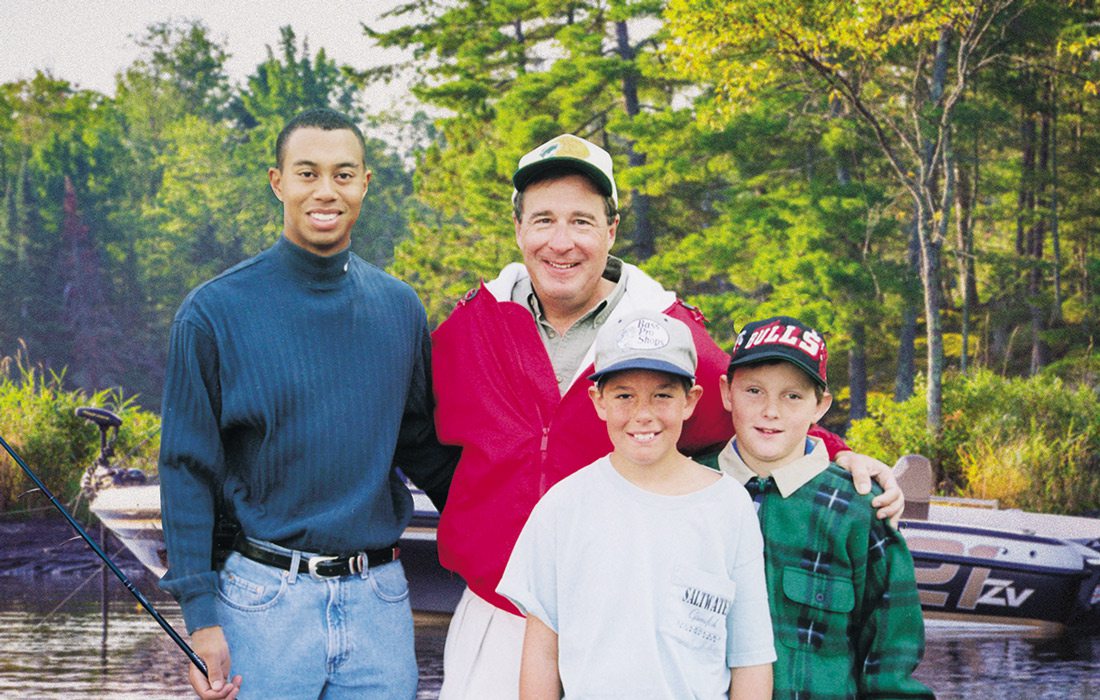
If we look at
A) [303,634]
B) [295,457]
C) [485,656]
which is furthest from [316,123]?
[485,656]

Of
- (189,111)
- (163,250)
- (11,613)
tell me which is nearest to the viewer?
(11,613)

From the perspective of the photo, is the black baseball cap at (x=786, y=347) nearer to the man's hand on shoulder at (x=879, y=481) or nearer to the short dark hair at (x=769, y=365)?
the short dark hair at (x=769, y=365)

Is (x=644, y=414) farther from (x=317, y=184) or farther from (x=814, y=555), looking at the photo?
(x=317, y=184)

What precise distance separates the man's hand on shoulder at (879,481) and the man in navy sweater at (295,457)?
41.6 inches

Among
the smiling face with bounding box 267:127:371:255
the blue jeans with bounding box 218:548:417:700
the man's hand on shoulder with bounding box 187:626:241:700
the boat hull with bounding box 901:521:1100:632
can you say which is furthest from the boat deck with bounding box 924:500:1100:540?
the man's hand on shoulder with bounding box 187:626:241:700

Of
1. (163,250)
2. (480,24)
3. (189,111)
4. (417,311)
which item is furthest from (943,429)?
(189,111)

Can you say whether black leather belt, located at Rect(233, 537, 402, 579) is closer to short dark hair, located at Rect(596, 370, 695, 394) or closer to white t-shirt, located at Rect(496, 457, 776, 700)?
white t-shirt, located at Rect(496, 457, 776, 700)

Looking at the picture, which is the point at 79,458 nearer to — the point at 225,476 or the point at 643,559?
the point at 225,476

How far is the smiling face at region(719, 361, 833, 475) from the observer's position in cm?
258

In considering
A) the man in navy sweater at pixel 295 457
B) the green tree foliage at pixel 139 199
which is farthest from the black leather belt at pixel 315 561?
the green tree foliage at pixel 139 199

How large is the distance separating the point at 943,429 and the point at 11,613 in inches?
389

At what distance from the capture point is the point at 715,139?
19.3 metres

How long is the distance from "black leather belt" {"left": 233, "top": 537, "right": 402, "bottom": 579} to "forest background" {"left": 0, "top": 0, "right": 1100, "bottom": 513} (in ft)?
33.6

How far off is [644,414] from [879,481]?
2.02ft
